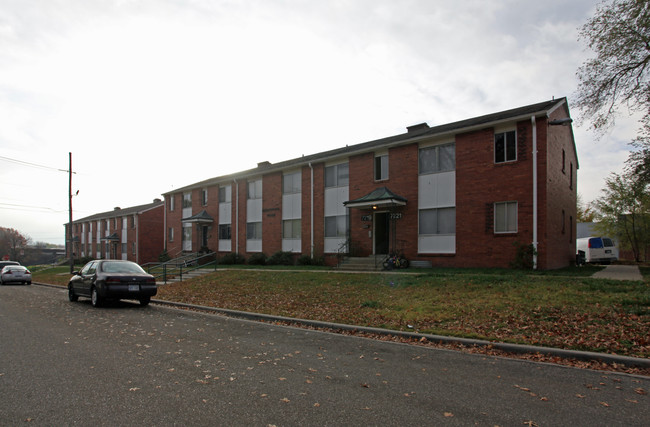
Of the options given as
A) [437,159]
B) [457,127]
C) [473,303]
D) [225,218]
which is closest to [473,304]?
[473,303]

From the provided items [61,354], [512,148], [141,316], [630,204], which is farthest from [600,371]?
[630,204]

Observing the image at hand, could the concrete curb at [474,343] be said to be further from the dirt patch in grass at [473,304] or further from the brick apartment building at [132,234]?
the brick apartment building at [132,234]

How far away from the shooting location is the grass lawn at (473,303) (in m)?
6.97

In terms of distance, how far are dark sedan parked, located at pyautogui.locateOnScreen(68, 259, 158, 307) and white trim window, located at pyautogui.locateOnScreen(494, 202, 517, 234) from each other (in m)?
12.8

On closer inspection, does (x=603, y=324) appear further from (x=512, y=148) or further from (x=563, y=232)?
(x=563, y=232)

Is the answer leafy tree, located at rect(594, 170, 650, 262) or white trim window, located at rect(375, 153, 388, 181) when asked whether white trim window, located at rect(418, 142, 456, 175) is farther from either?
leafy tree, located at rect(594, 170, 650, 262)

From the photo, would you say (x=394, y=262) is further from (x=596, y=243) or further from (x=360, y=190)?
(x=596, y=243)

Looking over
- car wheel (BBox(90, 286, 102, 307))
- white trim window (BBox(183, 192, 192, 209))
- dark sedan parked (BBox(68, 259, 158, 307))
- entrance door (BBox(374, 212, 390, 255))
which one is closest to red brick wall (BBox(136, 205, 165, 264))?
white trim window (BBox(183, 192, 192, 209))

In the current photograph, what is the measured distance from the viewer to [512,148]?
52.6 feet

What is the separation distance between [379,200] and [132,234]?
35.0 metres

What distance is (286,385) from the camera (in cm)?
475

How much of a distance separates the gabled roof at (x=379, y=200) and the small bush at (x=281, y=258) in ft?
18.8

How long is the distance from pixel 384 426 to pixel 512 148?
48.9 ft

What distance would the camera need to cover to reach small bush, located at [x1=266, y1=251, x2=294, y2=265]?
931 inches
